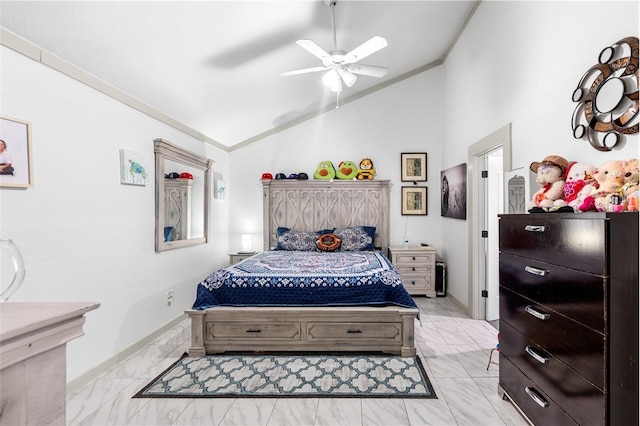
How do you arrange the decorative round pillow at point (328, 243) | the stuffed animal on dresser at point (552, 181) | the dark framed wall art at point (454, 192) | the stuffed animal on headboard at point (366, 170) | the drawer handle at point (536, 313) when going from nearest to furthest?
the drawer handle at point (536, 313) → the stuffed animal on dresser at point (552, 181) → the dark framed wall art at point (454, 192) → the decorative round pillow at point (328, 243) → the stuffed animal on headboard at point (366, 170)

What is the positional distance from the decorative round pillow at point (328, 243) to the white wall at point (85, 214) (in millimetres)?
1943

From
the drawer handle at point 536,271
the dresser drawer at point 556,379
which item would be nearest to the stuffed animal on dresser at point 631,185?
the drawer handle at point 536,271

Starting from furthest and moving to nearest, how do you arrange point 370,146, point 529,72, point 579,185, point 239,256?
point 370,146 → point 239,256 → point 529,72 → point 579,185

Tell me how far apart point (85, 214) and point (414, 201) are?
4.14 meters

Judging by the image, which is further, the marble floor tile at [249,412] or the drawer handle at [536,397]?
the marble floor tile at [249,412]

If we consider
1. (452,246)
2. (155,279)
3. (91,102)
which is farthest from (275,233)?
(91,102)

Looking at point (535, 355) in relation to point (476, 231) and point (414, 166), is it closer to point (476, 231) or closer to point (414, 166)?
point (476, 231)

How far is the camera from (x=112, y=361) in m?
2.48

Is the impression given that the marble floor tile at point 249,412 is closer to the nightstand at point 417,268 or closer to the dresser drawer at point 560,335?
the dresser drawer at point 560,335

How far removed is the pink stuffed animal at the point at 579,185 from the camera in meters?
1.59

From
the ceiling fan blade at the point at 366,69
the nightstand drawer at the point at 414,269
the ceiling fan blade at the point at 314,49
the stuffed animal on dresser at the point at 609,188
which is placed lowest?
the nightstand drawer at the point at 414,269

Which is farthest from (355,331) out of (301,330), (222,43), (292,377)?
(222,43)

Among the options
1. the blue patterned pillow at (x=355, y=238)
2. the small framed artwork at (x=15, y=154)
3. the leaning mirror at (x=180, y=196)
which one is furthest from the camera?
the blue patterned pillow at (x=355, y=238)

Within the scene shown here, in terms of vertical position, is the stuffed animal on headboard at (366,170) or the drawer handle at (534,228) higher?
the stuffed animal on headboard at (366,170)
